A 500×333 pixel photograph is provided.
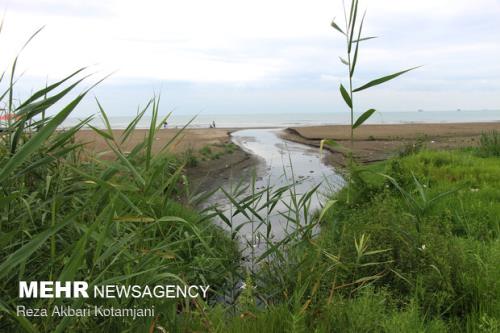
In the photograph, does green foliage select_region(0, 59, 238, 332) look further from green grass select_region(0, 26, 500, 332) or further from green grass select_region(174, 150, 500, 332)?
green grass select_region(174, 150, 500, 332)

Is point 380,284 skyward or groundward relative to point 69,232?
groundward

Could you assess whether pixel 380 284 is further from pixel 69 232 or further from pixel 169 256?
pixel 69 232

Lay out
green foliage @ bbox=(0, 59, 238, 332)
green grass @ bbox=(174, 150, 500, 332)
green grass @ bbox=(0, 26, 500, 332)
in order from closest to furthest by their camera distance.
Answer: green foliage @ bbox=(0, 59, 238, 332) < green grass @ bbox=(0, 26, 500, 332) < green grass @ bbox=(174, 150, 500, 332)

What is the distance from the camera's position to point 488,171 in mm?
8133

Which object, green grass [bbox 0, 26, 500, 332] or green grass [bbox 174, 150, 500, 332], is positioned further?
green grass [bbox 174, 150, 500, 332]

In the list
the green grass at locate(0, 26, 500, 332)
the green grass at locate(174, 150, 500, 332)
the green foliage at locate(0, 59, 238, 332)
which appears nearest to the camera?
the green foliage at locate(0, 59, 238, 332)

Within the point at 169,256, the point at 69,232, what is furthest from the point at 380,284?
the point at 69,232

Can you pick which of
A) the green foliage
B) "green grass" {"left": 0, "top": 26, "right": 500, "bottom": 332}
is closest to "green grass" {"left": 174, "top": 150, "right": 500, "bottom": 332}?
"green grass" {"left": 0, "top": 26, "right": 500, "bottom": 332}

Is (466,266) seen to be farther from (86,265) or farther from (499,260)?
(86,265)

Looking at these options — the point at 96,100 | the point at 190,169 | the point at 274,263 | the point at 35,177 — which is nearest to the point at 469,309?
the point at 274,263

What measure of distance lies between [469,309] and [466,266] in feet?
1.23

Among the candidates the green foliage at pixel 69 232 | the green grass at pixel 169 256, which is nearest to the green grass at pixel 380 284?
the green grass at pixel 169 256

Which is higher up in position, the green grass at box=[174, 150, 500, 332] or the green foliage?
the green foliage

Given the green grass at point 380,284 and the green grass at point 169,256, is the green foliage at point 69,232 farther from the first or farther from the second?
the green grass at point 380,284
